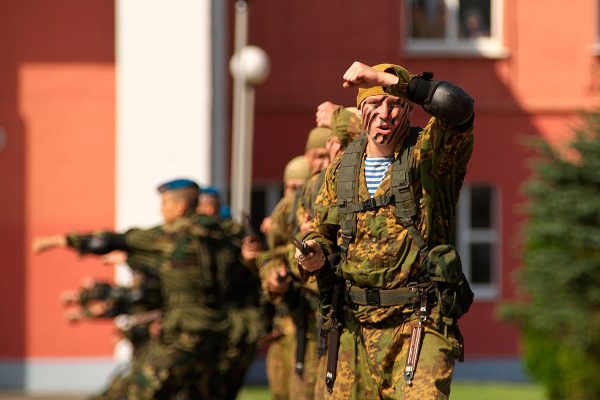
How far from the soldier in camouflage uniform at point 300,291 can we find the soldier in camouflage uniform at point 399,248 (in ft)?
6.35

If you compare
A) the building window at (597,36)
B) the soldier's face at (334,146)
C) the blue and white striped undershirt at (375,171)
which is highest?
the building window at (597,36)

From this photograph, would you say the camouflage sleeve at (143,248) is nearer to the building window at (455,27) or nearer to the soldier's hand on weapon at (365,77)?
the soldier's hand on weapon at (365,77)

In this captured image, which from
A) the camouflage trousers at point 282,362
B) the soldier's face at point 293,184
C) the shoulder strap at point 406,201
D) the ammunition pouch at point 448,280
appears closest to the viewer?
the ammunition pouch at point 448,280

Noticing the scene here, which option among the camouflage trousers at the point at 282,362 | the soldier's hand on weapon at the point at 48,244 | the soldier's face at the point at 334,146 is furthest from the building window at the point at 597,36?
the soldier's face at the point at 334,146

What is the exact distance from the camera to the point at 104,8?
23.3 metres

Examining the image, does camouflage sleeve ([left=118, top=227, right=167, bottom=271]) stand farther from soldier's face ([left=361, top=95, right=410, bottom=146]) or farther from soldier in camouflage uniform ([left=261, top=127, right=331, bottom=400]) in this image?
soldier's face ([left=361, top=95, right=410, bottom=146])

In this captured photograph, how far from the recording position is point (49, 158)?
76.7ft

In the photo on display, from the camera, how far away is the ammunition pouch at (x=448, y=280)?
7727 mm

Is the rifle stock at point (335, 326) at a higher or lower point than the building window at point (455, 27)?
lower

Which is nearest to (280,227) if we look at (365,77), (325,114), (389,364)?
(325,114)

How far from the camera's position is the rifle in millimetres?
8203

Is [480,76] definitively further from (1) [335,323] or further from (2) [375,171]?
(2) [375,171]

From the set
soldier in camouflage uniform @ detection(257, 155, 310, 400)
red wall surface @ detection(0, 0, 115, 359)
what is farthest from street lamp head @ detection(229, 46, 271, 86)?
soldier in camouflage uniform @ detection(257, 155, 310, 400)

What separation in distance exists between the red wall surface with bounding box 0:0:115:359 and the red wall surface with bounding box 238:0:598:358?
10.2ft
